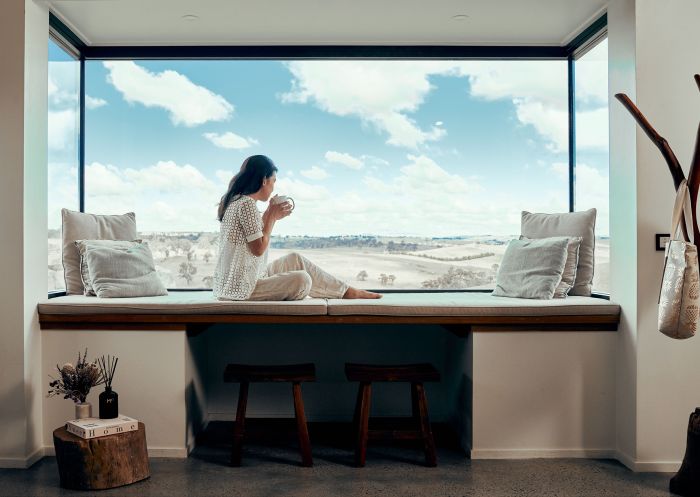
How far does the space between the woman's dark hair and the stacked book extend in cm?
130

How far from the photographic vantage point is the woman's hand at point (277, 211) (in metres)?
3.98

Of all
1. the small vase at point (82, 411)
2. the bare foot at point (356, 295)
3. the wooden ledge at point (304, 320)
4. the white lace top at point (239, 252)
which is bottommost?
the small vase at point (82, 411)

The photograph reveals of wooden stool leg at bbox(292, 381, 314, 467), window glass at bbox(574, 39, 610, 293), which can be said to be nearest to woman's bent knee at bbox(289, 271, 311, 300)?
wooden stool leg at bbox(292, 381, 314, 467)

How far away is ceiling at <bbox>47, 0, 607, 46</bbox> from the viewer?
380cm

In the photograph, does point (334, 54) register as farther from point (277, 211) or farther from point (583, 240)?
point (583, 240)

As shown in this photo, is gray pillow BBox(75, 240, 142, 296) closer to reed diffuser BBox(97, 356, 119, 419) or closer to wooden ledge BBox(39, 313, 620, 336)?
wooden ledge BBox(39, 313, 620, 336)

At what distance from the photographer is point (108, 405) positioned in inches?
129

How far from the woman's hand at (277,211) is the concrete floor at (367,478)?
55.5 inches

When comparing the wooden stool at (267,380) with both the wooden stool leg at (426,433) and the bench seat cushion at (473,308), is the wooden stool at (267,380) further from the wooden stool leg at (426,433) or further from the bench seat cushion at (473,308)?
the wooden stool leg at (426,433)

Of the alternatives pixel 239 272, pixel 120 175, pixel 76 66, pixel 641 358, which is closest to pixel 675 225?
pixel 641 358

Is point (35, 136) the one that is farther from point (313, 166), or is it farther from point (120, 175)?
point (313, 166)

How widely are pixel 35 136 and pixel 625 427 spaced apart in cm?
361

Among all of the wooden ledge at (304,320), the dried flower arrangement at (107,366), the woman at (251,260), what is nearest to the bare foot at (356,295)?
the woman at (251,260)

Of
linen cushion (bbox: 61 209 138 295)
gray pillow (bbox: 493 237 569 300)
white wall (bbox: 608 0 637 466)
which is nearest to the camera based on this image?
white wall (bbox: 608 0 637 466)
